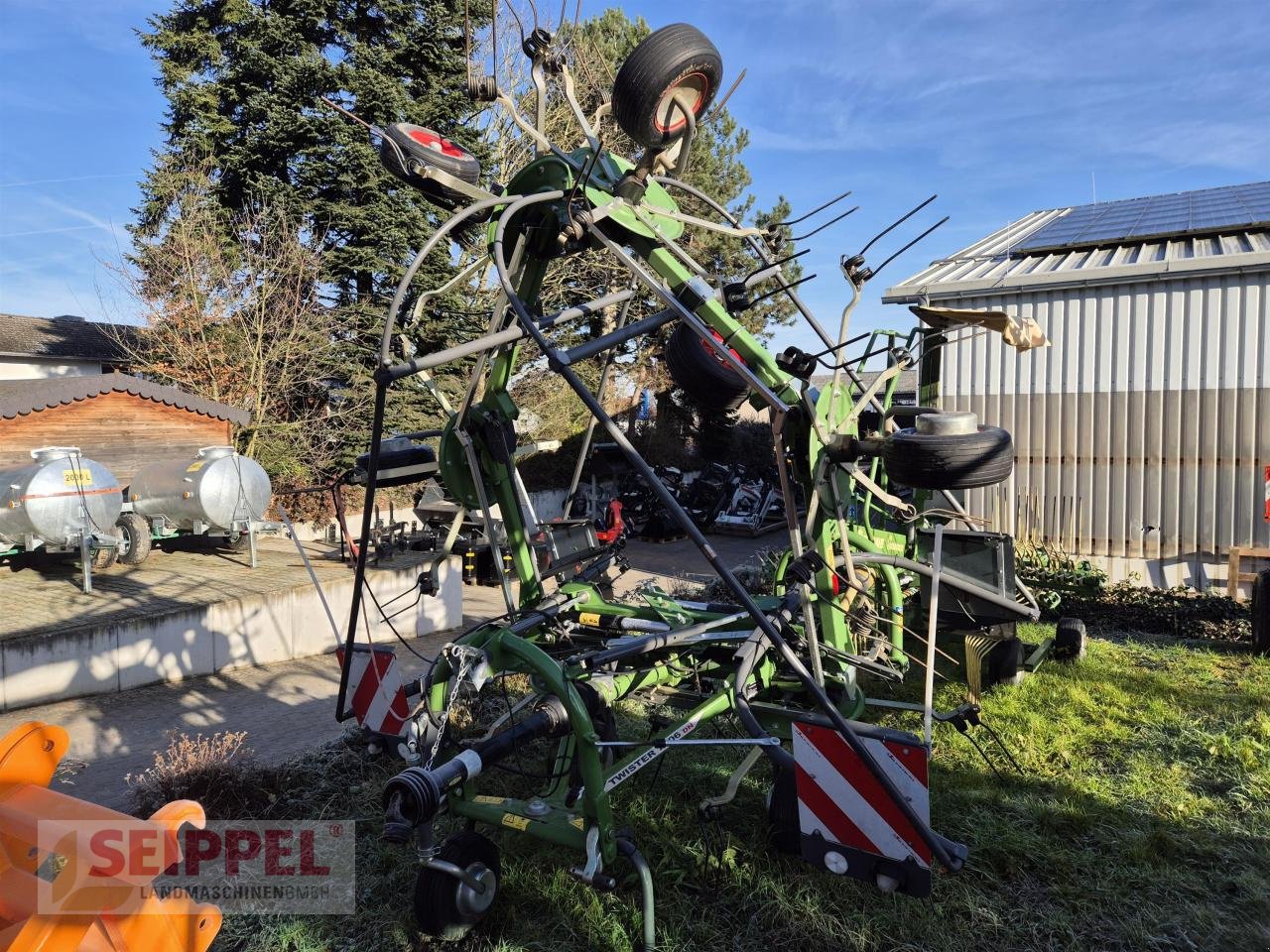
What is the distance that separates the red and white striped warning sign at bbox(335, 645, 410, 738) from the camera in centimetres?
415

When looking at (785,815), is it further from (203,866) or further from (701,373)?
(203,866)

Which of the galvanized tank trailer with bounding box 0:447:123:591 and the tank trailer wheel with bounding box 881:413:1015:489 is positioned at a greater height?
the tank trailer wheel with bounding box 881:413:1015:489

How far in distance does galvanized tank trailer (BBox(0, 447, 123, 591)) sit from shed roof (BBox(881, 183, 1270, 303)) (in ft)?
33.1

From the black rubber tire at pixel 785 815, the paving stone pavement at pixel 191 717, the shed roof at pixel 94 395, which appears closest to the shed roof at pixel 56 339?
the shed roof at pixel 94 395

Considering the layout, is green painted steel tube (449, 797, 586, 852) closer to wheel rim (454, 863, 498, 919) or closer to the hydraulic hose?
wheel rim (454, 863, 498, 919)

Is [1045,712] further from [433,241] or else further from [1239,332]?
[1239,332]

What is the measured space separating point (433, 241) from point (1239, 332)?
9159 mm

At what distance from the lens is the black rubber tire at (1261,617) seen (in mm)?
6812

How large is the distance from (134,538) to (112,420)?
248cm

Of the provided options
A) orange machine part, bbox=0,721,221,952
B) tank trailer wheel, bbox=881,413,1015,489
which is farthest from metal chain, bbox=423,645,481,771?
tank trailer wheel, bbox=881,413,1015,489

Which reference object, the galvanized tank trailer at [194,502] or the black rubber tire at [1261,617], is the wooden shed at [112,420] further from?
the black rubber tire at [1261,617]

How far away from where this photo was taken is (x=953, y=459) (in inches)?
127

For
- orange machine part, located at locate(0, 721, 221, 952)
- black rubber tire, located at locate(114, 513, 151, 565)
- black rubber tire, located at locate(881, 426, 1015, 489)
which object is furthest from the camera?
black rubber tire, located at locate(114, 513, 151, 565)

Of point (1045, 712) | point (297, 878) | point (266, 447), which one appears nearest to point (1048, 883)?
point (1045, 712)
